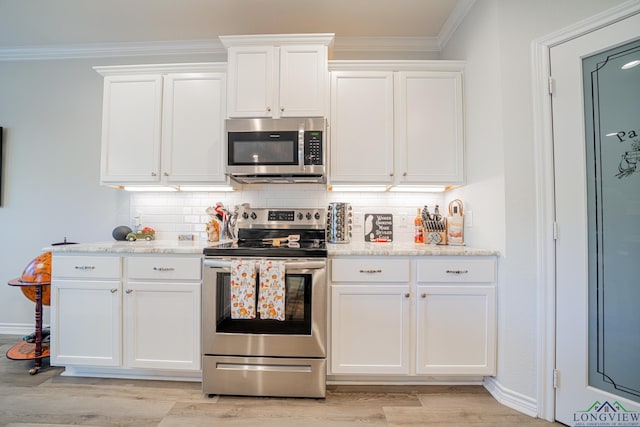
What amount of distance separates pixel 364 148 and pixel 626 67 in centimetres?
150

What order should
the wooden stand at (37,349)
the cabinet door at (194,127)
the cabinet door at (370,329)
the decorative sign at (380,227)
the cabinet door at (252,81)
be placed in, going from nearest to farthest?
the cabinet door at (370,329)
the wooden stand at (37,349)
the cabinet door at (252,81)
the cabinet door at (194,127)
the decorative sign at (380,227)

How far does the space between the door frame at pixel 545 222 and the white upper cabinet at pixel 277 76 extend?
4.65ft

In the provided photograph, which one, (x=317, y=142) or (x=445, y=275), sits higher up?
(x=317, y=142)

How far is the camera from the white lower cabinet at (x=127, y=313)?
5.95 ft

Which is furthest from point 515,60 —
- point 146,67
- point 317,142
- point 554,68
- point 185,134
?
point 146,67

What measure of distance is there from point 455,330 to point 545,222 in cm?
89

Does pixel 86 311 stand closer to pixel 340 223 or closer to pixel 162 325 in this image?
A: pixel 162 325

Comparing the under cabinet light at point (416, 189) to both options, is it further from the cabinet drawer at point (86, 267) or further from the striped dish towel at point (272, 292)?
the cabinet drawer at point (86, 267)

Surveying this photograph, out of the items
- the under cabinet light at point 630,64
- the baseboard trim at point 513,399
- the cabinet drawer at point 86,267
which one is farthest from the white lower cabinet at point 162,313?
the under cabinet light at point 630,64

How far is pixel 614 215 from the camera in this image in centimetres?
142

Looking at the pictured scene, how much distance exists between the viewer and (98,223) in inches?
A: 101

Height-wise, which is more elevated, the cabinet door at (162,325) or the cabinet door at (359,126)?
the cabinet door at (359,126)

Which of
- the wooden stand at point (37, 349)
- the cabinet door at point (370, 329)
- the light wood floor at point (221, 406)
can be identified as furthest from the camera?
the wooden stand at point (37, 349)

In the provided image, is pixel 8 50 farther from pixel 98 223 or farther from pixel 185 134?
pixel 185 134
